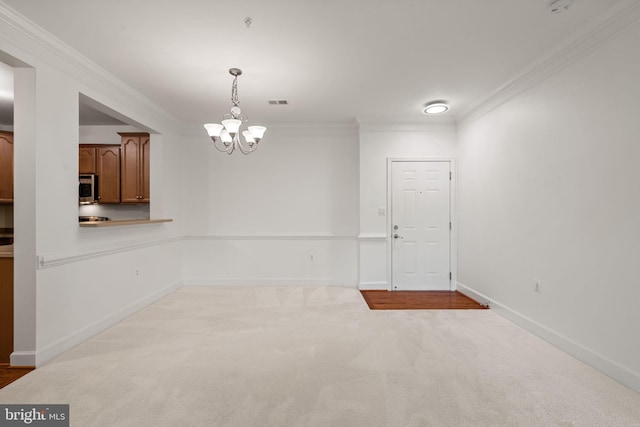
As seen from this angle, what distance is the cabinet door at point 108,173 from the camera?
16.3ft

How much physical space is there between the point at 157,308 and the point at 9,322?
150cm

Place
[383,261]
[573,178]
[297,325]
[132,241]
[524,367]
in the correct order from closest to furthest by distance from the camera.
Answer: [524,367] → [573,178] → [297,325] → [132,241] → [383,261]

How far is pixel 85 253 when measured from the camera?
9.86ft

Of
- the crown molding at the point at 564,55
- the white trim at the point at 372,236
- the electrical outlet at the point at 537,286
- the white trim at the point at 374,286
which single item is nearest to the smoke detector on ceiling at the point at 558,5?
the crown molding at the point at 564,55

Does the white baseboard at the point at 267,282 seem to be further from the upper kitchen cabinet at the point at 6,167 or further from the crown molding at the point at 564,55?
A: the crown molding at the point at 564,55

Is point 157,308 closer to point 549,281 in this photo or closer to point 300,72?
point 300,72

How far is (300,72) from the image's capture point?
3182 mm

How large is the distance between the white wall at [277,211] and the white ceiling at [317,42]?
1.29 meters

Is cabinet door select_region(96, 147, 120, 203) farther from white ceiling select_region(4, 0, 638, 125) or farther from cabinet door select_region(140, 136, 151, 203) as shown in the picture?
white ceiling select_region(4, 0, 638, 125)

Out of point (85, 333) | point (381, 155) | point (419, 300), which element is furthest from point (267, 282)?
point (381, 155)

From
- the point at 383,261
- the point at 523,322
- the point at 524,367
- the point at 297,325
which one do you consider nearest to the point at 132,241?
the point at 297,325

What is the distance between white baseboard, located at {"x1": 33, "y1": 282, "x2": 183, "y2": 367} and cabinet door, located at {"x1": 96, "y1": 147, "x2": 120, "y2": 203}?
1.91m

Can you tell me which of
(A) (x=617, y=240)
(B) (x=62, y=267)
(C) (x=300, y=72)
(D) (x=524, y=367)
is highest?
(C) (x=300, y=72)

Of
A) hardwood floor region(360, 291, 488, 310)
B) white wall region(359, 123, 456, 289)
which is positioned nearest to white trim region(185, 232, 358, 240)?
white wall region(359, 123, 456, 289)
